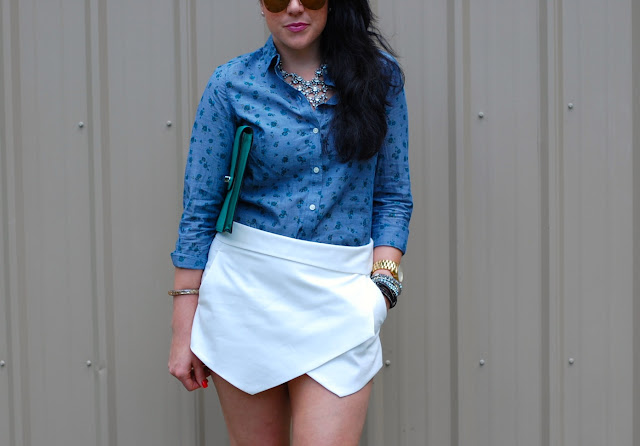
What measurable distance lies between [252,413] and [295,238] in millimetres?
454

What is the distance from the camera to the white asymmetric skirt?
1641 millimetres

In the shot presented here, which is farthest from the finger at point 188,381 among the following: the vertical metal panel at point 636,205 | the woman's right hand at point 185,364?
the vertical metal panel at point 636,205

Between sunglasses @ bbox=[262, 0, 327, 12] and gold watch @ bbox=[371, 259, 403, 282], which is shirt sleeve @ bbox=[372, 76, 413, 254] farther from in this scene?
sunglasses @ bbox=[262, 0, 327, 12]

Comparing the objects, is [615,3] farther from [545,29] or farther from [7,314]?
[7,314]

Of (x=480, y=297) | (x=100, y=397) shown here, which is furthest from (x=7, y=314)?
(x=480, y=297)

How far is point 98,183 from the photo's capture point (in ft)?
7.57

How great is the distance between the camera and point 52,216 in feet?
7.65

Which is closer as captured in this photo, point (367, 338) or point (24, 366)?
point (367, 338)

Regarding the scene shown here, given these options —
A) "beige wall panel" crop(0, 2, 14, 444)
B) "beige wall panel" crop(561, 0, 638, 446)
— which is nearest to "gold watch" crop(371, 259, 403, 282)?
"beige wall panel" crop(561, 0, 638, 446)

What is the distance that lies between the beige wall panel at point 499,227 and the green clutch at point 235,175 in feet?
2.86

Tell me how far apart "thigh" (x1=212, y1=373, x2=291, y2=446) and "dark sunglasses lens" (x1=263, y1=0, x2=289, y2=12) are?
907 millimetres

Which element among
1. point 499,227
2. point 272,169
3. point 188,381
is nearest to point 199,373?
point 188,381

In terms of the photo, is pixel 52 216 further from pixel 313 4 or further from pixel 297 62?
pixel 313 4

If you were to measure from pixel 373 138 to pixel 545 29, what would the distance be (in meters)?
0.93
